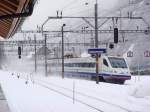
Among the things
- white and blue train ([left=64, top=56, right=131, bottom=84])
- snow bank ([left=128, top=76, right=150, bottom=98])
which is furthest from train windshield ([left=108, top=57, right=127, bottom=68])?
snow bank ([left=128, top=76, right=150, bottom=98])

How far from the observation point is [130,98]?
27109mm

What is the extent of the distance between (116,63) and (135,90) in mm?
17510

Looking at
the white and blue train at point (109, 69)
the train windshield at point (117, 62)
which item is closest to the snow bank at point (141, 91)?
the white and blue train at point (109, 69)

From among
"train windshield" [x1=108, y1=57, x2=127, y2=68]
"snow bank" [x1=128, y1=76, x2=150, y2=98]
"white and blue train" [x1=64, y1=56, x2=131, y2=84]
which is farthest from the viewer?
"train windshield" [x1=108, y1=57, x2=127, y2=68]

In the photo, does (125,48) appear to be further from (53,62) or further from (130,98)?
(130,98)

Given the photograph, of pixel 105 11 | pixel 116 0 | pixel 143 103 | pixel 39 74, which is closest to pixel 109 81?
pixel 143 103

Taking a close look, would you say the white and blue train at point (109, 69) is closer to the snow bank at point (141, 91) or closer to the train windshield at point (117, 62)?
the train windshield at point (117, 62)

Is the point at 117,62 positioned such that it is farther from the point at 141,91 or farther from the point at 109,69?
the point at 141,91

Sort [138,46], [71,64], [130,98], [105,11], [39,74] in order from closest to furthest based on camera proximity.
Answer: [130,98]
[71,64]
[39,74]
[138,46]
[105,11]

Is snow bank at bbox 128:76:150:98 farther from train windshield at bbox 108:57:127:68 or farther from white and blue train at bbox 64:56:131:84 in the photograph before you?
train windshield at bbox 108:57:127:68

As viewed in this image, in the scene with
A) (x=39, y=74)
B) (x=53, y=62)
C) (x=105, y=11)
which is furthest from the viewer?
(x=105, y=11)

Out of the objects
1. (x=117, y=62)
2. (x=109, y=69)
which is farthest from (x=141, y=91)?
(x=117, y=62)

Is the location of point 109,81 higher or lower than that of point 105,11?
lower

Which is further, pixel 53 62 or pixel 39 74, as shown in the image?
pixel 39 74
